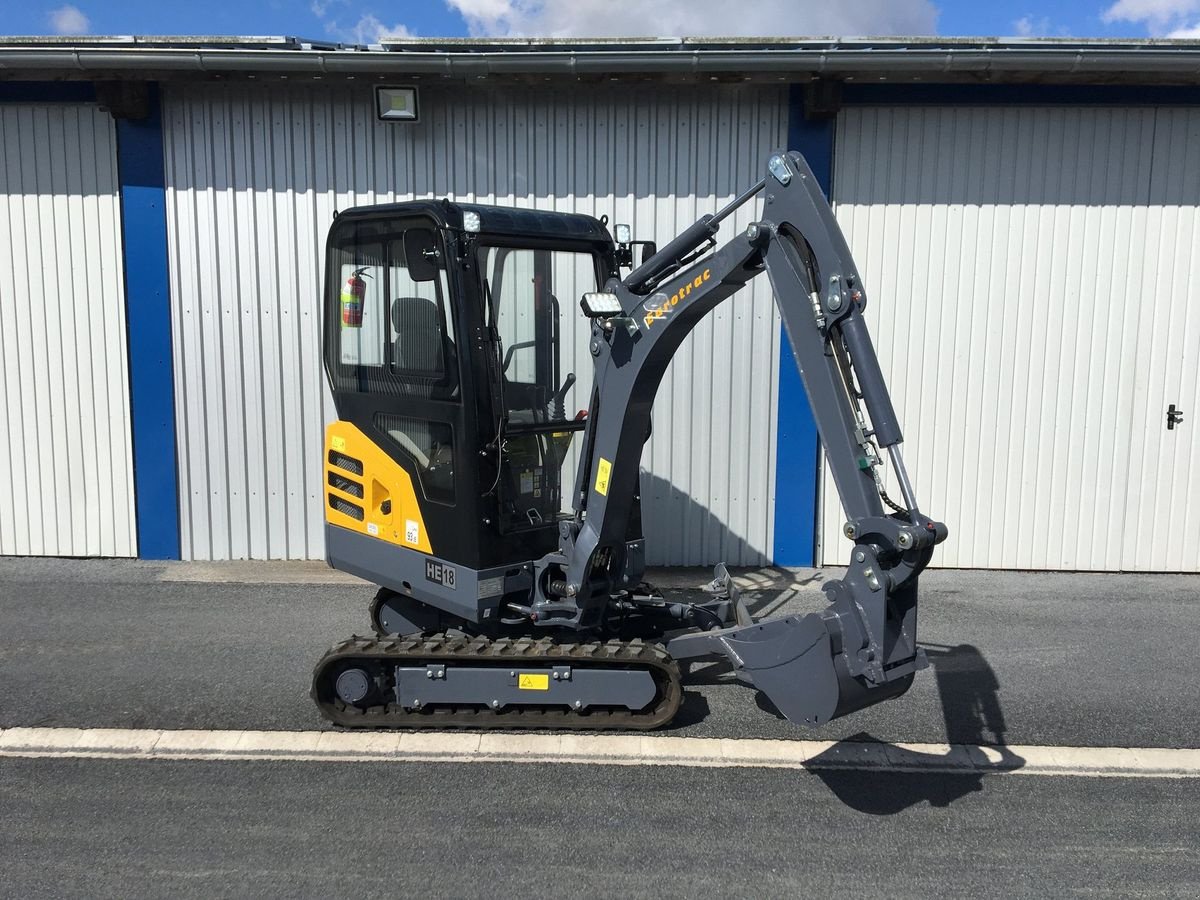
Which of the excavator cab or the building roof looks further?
the building roof

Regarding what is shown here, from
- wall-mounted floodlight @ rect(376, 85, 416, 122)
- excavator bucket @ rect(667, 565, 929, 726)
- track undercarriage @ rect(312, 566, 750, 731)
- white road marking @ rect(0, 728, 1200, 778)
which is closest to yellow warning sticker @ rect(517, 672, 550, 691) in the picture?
track undercarriage @ rect(312, 566, 750, 731)

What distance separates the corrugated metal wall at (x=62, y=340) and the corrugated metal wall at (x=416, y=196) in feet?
1.82

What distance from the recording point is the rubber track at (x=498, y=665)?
4586 mm

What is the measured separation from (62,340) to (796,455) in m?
6.11

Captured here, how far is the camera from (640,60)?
6867 millimetres

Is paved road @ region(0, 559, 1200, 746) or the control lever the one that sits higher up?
the control lever

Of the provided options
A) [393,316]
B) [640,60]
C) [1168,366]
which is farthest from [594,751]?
[1168,366]

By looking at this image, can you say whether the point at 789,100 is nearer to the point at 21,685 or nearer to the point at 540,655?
the point at 540,655

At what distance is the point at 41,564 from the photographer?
779cm

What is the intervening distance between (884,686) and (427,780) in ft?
6.61

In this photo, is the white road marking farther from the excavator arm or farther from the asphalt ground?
the excavator arm

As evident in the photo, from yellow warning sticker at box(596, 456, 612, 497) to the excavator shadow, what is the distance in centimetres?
162

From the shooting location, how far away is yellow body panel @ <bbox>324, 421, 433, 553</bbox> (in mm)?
4840

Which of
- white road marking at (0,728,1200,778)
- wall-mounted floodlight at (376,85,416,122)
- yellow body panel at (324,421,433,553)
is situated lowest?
→ white road marking at (0,728,1200,778)
